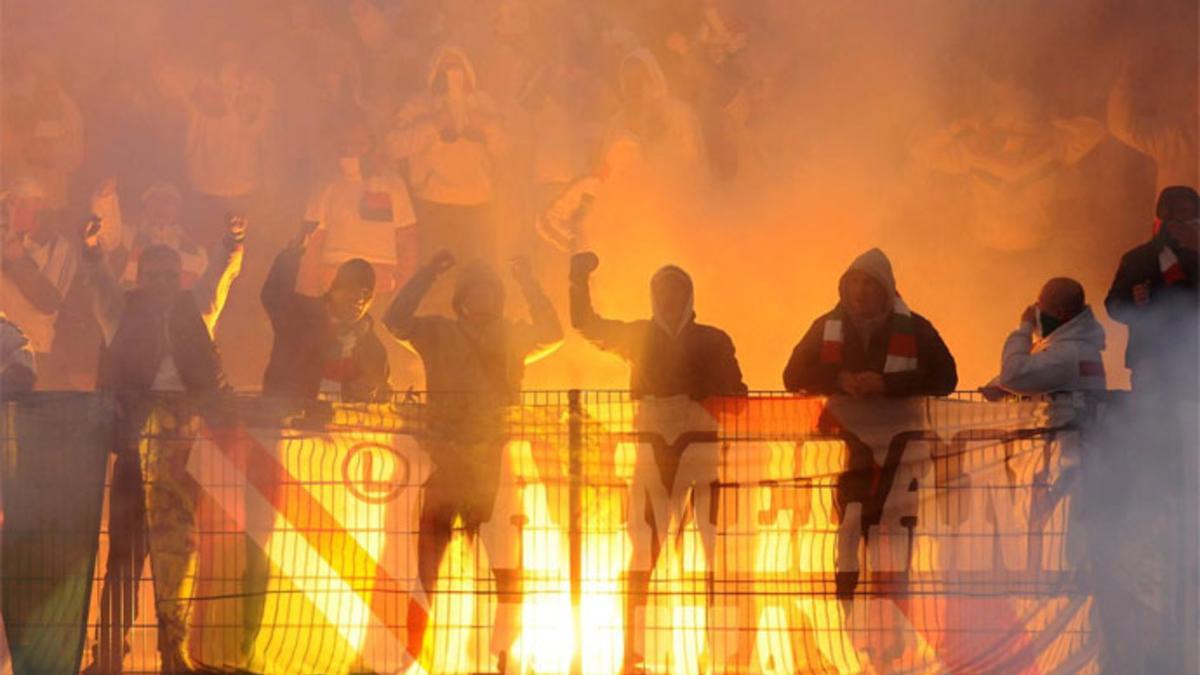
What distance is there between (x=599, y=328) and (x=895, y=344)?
147cm

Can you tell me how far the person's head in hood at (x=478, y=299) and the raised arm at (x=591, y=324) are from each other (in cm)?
37

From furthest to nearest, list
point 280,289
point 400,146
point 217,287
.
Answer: point 400,146, point 217,287, point 280,289

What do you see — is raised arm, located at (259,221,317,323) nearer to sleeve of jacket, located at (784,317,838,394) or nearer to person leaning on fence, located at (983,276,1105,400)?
sleeve of jacket, located at (784,317,838,394)

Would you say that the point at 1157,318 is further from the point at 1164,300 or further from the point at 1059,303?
the point at 1059,303

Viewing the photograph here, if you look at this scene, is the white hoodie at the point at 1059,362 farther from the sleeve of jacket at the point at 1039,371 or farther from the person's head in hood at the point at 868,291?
the person's head in hood at the point at 868,291

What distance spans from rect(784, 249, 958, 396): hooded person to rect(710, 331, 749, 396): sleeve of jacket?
9.4 inches

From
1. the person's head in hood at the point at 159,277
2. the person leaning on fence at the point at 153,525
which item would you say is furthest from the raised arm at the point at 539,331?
the person leaning on fence at the point at 153,525

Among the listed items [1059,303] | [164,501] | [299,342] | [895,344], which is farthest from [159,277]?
[1059,303]

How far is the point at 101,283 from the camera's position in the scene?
8414mm

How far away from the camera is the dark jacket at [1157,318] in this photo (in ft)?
21.7

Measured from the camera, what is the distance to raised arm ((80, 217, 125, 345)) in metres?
8.02

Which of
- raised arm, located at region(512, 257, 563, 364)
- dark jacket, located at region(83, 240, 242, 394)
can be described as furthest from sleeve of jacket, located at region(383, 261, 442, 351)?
dark jacket, located at region(83, 240, 242, 394)

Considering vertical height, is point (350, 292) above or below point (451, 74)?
below

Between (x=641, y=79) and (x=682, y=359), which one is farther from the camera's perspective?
(x=641, y=79)
